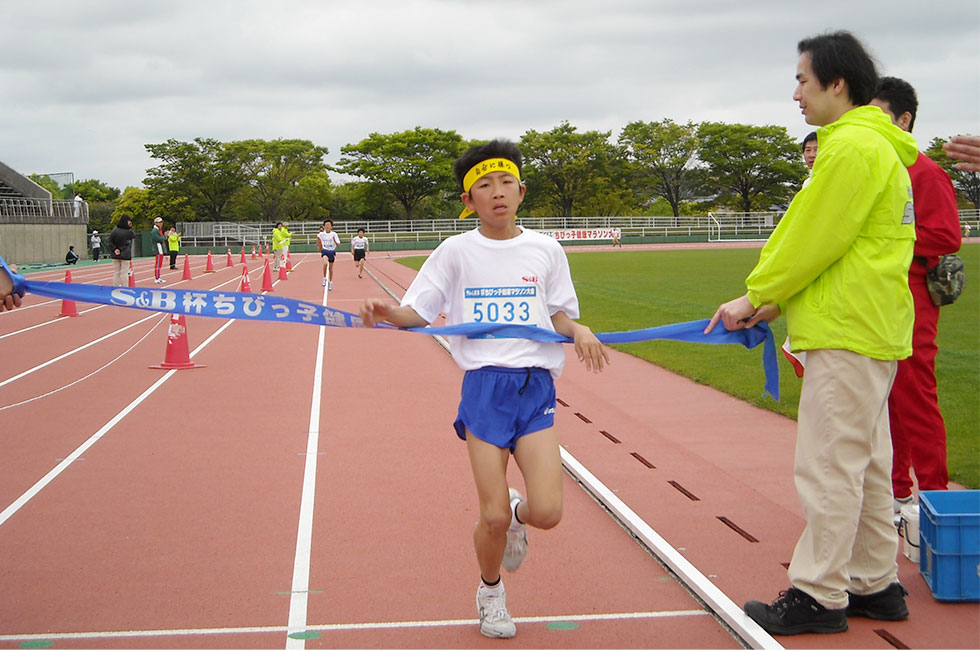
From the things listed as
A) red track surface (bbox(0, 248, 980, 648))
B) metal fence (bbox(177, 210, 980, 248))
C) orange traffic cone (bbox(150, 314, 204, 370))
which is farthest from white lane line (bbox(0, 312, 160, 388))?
metal fence (bbox(177, 210, 980, 248))

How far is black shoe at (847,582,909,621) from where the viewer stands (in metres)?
4.19

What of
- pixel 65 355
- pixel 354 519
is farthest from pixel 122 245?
pixel 354 519

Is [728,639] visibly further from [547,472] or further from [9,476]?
[9,476]

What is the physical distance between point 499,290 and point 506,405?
513 mm

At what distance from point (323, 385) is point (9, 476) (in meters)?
4.45

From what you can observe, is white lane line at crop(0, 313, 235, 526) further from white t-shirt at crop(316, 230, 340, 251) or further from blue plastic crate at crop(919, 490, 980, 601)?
white t-shirt at crop(316, 230, 340, 251)

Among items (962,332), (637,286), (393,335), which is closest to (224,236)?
(637,286)

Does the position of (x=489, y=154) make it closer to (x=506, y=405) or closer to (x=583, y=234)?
(x=506, y=405)

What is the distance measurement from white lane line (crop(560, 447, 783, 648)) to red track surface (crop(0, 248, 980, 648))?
64 mm

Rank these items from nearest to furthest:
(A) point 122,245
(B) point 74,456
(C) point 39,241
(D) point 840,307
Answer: (D) point 840,307 → (B) point 74,456 → (A) point 122,245 → (C) point 39,241

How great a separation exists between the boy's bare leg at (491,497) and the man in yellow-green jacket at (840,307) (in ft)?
3.77

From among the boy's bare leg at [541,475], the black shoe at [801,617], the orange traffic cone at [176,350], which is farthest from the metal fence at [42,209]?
the black shoe at [801,617]

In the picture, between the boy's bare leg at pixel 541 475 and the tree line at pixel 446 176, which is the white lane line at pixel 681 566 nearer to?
the boy's bare leg at pixel 541 475

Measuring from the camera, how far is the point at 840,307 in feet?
12.6
